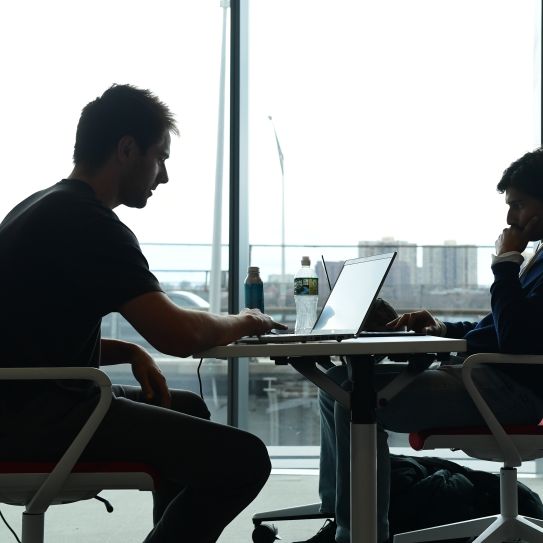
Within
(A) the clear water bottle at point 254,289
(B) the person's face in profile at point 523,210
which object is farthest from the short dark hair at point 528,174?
(A) the clear water bottle at point 254,289

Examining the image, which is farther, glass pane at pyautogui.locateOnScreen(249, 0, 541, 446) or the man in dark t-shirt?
glass pane at pyautogui.locateOnScreen(249, 0, 541, 446)

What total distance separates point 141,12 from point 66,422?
2610 mm

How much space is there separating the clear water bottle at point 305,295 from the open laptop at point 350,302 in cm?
10

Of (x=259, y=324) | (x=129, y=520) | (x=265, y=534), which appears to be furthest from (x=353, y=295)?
(x=129, y=520)

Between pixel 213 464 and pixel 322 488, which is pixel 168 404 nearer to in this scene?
pixel 213 464

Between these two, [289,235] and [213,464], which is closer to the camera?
[213,464]

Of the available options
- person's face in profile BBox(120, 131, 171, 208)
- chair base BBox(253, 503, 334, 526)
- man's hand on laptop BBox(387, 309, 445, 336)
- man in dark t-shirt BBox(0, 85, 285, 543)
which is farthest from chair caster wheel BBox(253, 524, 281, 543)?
person's face in profile BBox(120, 131, 171, 208)

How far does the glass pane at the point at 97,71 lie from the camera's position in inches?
139

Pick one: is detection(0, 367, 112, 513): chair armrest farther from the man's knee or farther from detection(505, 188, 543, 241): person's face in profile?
detection(505, 188, 543, 241): person's face in profile

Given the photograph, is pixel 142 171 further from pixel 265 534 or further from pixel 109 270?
pixel 265 534

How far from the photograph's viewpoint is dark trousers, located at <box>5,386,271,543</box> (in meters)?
1.45

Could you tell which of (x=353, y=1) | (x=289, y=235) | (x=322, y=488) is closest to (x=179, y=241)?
(x=289, y=235)

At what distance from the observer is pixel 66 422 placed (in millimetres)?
1443

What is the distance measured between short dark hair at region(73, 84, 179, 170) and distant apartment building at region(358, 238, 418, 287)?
2044 millimetres
